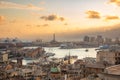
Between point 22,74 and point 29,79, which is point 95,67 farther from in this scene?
point 22,74

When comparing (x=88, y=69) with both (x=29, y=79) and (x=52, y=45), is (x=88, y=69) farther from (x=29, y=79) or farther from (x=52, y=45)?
(x=52, y=45)

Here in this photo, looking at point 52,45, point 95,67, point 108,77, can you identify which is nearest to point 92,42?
point 52,45

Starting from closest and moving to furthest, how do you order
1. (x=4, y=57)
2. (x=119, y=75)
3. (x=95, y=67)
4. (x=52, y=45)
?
(x=119, y=75)
(x=95, y=67)
(x=4, y=57)
(x=52, y=45)

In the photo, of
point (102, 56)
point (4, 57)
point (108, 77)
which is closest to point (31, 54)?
point (4, 57)

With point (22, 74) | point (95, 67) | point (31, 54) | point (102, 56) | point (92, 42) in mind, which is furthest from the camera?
point (92, 42)

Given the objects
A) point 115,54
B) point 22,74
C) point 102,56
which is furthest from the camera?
point 22,74

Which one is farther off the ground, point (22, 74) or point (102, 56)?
point (102, 56)

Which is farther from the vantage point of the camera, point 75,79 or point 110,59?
point 110,59

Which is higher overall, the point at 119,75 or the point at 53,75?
the point at 119,75

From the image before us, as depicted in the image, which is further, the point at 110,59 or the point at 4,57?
the point at 4,57
